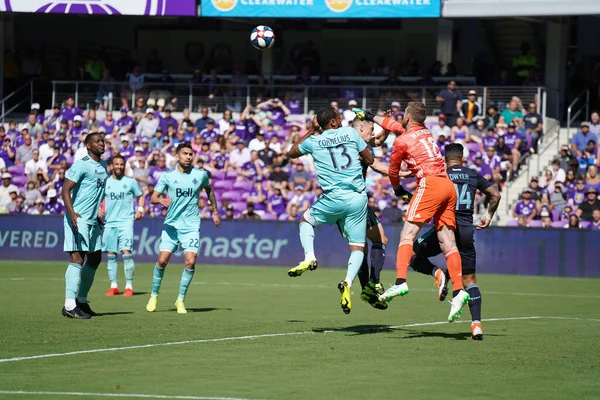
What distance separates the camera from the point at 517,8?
102 ft

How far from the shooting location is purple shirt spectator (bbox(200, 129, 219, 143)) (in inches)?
1228

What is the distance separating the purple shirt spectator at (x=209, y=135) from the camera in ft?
102

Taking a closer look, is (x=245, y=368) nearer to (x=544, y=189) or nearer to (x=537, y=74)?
(x=544, y=189)

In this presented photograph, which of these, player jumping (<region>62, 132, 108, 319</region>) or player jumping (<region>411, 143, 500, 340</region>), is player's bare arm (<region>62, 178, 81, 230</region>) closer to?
player jumping (<region>62, 132, 108, 319</region>)

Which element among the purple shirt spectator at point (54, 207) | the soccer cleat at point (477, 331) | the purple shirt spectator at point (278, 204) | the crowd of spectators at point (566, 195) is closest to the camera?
the soccer cleat at point (477, 331)

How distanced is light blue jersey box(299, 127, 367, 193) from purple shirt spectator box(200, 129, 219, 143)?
19.0m

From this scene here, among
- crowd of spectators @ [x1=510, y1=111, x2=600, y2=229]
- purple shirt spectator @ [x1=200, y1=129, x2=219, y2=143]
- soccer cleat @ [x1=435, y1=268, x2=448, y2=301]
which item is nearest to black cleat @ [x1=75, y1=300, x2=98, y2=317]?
soccer cleat @ [x1=435, y1=268, x2=448, y2=301]

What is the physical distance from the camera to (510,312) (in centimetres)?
1592

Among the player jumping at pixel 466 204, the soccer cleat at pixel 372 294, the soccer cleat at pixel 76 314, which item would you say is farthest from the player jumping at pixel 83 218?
the player jumping at pixel 466 204

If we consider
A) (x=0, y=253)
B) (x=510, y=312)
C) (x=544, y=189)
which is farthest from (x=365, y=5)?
(x=510, y=312)

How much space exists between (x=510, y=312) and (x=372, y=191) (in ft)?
40.1

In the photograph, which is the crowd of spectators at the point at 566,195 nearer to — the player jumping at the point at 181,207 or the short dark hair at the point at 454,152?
the player jumping at the point at 181,207

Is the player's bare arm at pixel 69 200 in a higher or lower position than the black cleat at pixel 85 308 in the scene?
higher

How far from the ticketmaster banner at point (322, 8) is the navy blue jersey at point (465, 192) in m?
19.8
